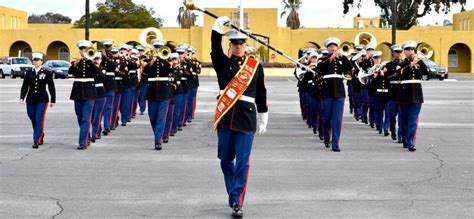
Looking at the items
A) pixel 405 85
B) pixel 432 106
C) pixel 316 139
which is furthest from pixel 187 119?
pixel 432 106

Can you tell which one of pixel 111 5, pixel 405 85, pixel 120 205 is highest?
pixel 111 5

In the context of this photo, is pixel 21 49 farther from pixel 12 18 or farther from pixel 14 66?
pixel 14 66

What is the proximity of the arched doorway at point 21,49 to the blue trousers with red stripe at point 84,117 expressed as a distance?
6220cm

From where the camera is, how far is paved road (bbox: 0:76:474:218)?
933 cm

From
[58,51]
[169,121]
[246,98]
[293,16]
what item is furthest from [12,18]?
[246,98]

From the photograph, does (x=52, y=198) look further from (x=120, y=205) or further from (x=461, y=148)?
(x=461, y=148)

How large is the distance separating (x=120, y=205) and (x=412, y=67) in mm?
7471

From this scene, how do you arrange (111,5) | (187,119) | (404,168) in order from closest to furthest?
(404,168), (187,119), (111,5)

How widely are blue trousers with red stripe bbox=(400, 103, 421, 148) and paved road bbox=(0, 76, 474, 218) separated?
0.83ft

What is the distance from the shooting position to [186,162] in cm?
1313

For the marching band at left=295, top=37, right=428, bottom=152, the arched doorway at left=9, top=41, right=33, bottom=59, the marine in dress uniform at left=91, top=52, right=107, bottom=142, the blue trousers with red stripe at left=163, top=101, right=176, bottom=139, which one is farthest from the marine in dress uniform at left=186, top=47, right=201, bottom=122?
the arched doorway at left=9, top=41, right=33, bottom=59

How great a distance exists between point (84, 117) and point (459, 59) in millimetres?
65008

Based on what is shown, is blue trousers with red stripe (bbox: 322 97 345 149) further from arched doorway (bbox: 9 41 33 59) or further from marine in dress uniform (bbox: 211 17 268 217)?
arched doorway (bbox: 9 41 33 59)

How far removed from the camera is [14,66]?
5575cm
